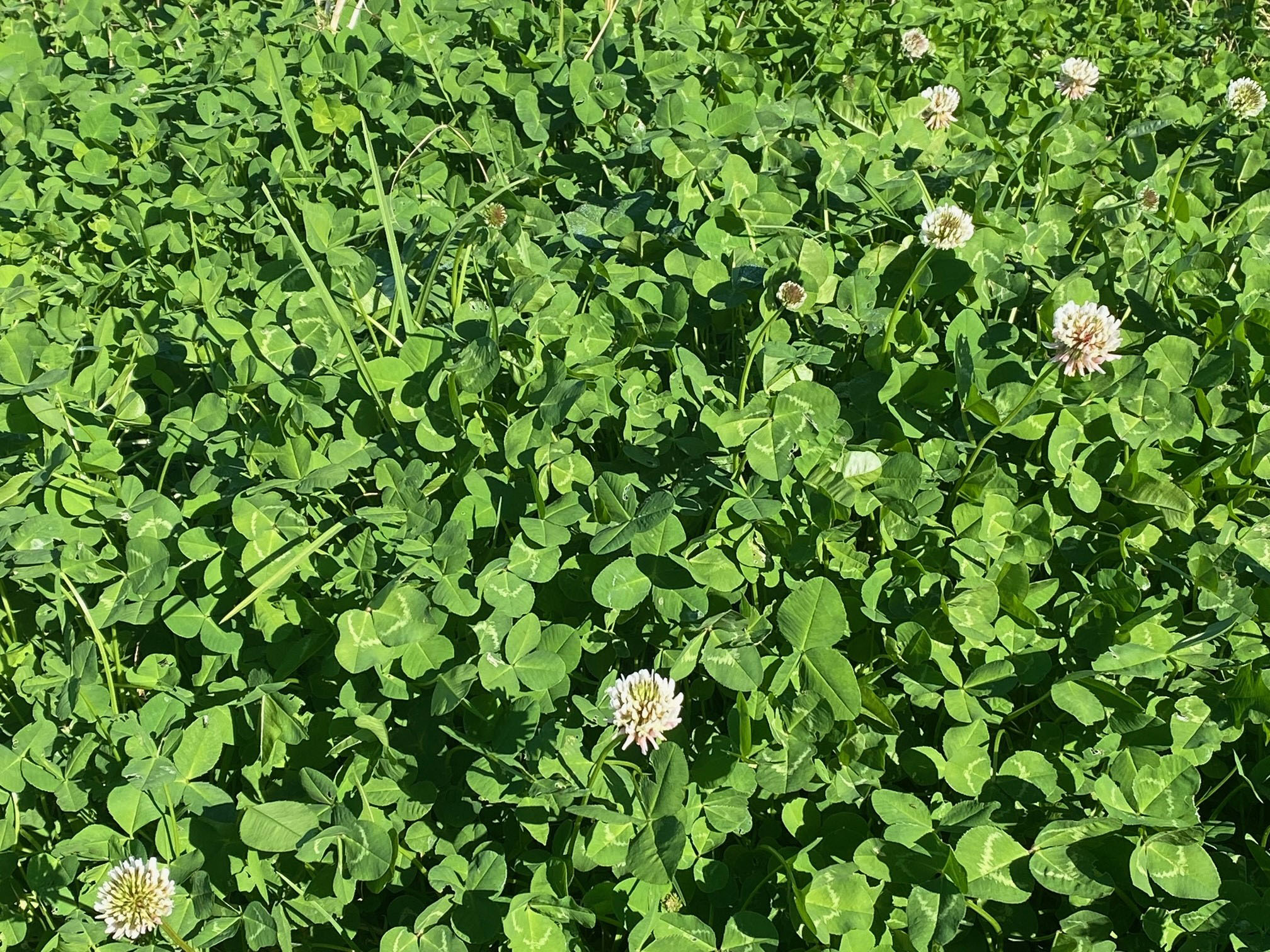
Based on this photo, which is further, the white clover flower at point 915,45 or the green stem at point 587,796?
the white clover flower at point 915,45

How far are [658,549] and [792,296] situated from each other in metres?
0.69

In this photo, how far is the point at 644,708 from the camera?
5.65ft

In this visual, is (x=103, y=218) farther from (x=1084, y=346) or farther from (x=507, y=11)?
(x=1084, y=346)

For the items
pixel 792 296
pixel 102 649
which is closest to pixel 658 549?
pixel 792 296

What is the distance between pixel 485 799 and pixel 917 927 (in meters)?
0.68

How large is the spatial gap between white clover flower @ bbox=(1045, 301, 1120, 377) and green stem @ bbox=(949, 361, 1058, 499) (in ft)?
0.10

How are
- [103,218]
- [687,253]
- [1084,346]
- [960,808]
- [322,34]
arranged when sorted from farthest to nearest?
[322,34] < [103,218] < [687,253] < [1084,346] < [960,808]

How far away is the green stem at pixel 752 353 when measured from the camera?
2121 mm

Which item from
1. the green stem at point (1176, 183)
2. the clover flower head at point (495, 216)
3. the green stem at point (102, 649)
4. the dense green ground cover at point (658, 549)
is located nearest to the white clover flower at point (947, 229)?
the dense green ground cover at point (658, 549)

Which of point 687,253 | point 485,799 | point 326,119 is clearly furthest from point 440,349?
point 326,119

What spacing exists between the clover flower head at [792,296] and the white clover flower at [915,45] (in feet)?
4.94

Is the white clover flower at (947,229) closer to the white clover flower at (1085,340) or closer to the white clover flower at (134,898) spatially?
the white clover flower at (1085,340)

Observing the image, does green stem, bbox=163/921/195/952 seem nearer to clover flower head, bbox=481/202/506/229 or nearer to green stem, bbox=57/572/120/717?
green stem, bbox=57/572/120/717

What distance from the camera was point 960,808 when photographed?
172cm
